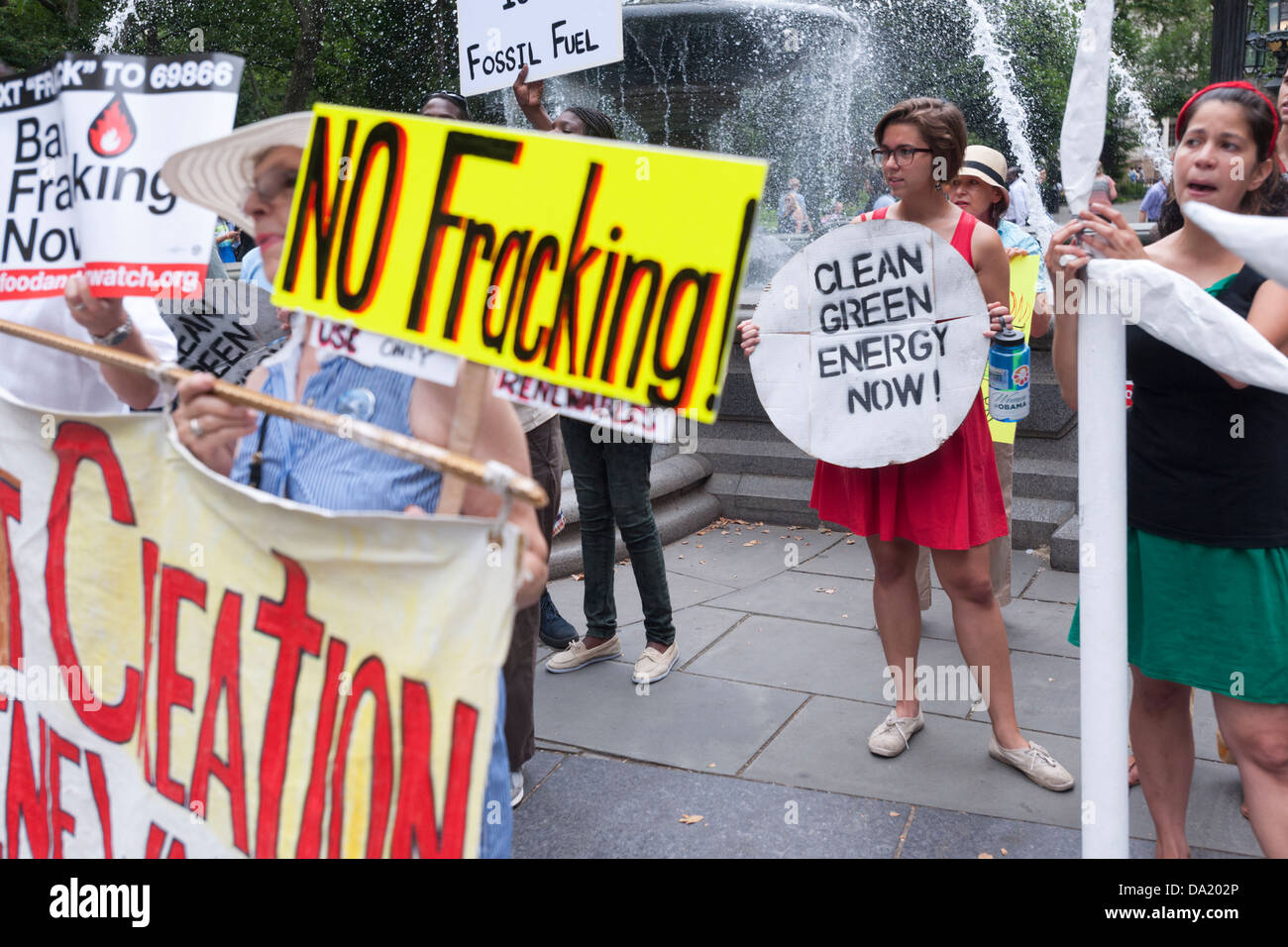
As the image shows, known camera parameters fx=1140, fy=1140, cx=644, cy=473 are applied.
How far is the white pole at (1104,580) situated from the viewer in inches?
89.8

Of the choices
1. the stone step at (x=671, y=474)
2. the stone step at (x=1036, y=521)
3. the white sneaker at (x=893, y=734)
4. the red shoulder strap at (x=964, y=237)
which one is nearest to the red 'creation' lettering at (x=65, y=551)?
the white sneaker at (x=893, y=734)

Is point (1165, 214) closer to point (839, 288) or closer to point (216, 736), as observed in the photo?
point (839, 288)

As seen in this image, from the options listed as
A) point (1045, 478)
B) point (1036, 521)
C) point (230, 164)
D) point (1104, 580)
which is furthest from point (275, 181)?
point (1045, 478)

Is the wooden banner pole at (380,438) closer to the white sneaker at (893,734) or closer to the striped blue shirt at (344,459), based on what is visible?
the striped blue shirt at (344,459)

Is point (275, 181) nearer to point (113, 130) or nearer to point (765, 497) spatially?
point (113, 130)

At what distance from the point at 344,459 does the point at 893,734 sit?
98.2 inches

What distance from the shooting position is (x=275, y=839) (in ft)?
6.17

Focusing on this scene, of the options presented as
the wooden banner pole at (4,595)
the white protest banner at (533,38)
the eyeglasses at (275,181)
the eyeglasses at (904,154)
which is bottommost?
the wooden banner pole at (4,595)

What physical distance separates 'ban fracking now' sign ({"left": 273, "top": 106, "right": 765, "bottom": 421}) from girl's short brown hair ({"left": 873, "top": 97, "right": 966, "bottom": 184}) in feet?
7.24

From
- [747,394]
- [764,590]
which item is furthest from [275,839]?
[747,394]

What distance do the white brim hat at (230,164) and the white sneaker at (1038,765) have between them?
2.83 meters

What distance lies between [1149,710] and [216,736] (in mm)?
2341

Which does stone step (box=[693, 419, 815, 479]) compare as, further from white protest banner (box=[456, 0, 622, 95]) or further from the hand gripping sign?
the hand gripping sign

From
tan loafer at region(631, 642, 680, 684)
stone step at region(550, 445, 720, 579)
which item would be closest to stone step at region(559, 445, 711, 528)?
stone step at region(550, 445, 720, 579)
